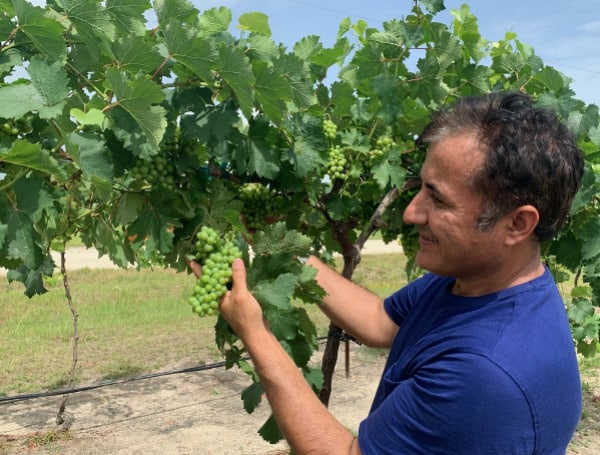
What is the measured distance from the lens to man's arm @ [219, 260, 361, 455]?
5.12 ft

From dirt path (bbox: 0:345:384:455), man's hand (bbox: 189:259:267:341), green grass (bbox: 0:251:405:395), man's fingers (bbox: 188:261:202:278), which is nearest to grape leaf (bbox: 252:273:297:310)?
man's hand (bbox: 189:259:267:341)

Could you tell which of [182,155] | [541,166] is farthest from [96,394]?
[541,166]

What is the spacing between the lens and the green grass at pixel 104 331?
6934mm

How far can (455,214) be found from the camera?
1598 millimetres

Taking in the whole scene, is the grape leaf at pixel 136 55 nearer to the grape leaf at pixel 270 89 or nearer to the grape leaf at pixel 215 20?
the grape leaf at pixel 270 89

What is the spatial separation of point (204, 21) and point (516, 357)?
1622 millimetres

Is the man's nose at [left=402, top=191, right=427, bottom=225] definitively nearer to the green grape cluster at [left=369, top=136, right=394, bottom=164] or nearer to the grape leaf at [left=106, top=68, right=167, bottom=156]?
the grape leaf at [left=106, top=68, right=167, bottom=156]

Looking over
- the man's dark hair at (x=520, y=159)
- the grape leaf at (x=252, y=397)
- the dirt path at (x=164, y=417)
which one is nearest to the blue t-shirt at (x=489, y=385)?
the man's dark hair at (x=520, y=159)

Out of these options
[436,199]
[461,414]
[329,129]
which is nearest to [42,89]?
[436,199]

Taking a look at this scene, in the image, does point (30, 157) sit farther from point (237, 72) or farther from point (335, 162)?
point (335, 162)

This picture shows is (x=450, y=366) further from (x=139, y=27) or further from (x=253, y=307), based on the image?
(x=139, y=27)

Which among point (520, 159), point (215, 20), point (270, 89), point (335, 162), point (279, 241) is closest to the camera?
point (520, 159)

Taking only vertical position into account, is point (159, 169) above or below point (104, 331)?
above

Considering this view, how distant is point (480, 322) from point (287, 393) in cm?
50
